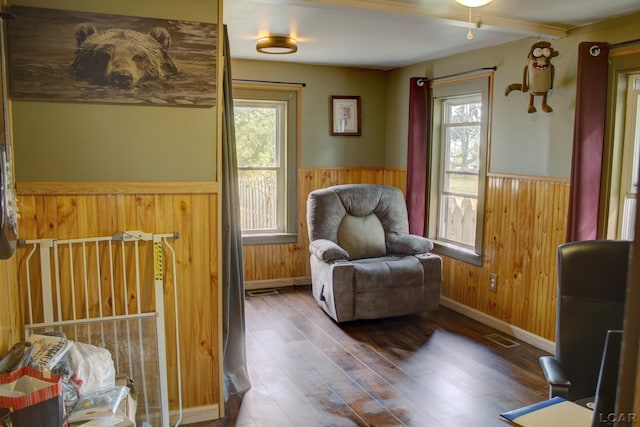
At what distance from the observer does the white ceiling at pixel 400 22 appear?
2.98 m

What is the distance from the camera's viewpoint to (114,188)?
249 cm

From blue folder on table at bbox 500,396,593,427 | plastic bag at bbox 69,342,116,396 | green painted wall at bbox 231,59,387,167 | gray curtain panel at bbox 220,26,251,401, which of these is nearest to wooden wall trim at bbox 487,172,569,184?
green painted wall at bbox 231,59,387,167

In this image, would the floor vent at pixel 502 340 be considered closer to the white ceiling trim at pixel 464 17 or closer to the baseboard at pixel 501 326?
the baseboard at pixel 501 326

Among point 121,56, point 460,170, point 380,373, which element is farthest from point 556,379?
point 460,170

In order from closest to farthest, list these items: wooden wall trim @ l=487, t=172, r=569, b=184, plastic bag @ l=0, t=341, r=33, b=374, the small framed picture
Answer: plastic bag @ l=0, t=341, r=33, b=374
wooden wall trim @ l=487, t=172, r=569, b=184
the small framed picture

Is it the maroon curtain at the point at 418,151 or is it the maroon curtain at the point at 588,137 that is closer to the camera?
the maroon curtain at the point at 588,137

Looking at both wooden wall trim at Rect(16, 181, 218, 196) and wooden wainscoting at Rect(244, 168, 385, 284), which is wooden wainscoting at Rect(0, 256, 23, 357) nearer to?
wooden wall trim at Rect(16, 181, 218, 196)

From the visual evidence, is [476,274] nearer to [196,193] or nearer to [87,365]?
[196,193]

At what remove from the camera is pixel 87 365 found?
2.11m

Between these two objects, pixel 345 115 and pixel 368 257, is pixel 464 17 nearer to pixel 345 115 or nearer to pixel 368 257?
pixel 368 257

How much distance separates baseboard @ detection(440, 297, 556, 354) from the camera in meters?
3.77

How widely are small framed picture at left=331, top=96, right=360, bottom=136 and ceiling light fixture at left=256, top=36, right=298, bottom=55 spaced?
53.4 inches

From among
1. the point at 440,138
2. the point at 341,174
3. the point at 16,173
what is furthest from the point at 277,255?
the point at 16,173

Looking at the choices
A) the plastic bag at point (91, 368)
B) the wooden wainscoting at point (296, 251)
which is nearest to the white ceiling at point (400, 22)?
the wooden wainscoting at point (296, 251)
